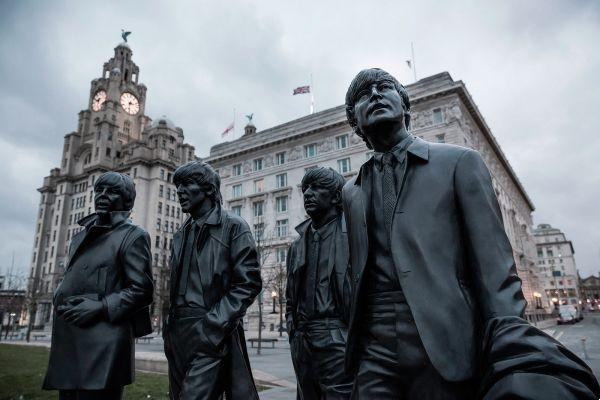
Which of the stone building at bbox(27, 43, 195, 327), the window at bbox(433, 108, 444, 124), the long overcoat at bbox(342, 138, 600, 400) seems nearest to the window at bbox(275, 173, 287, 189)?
the window at bbox(433, 108, 444, 124)

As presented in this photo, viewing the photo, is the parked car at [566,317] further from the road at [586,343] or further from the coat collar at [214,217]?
the coat collar at [214,217]

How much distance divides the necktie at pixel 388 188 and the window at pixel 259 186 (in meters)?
43.9

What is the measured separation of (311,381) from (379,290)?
Answer: 2629 mm

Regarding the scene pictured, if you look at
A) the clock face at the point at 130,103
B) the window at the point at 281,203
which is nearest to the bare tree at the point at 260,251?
the window at the point at 281,203

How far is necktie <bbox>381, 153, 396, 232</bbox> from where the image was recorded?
2.16 metres

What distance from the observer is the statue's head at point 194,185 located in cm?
420

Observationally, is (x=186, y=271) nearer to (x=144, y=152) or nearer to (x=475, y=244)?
(x=475, y=244)

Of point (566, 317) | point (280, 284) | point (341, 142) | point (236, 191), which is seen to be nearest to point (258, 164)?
point (236, 191)

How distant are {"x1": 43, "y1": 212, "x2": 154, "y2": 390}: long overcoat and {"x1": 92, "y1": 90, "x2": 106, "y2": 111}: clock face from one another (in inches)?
3513

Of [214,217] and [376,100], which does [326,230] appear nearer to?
[214,217]

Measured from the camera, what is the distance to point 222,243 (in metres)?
3.99

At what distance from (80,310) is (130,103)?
3561 inches

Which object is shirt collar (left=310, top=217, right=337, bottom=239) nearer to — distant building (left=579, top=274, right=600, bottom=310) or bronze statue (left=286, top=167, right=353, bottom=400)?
bronze statue (left=286, top=167, right=353, bottom=400)

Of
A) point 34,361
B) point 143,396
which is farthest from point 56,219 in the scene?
point 143,396
